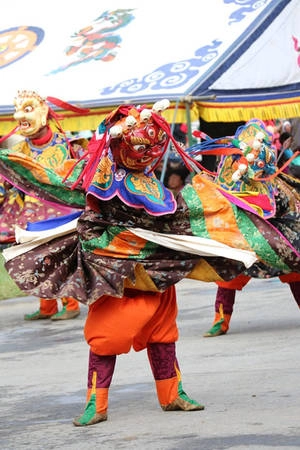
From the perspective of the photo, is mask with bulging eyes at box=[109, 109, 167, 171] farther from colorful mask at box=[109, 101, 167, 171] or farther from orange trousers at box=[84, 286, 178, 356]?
orange trousers at box=[84, 286, 178, 356]

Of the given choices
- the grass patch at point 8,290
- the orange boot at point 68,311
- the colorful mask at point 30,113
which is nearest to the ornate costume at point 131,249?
the colorful mask at point 30,113

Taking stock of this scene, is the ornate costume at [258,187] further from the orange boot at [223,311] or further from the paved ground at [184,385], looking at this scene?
the paved ground at [184,385]

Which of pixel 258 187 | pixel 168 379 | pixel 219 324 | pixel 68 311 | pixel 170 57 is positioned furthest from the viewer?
pixel 170 57

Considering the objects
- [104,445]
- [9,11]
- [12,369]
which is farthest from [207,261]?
[9,11]

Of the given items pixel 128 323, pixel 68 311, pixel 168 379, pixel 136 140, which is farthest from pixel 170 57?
pixel 128 323

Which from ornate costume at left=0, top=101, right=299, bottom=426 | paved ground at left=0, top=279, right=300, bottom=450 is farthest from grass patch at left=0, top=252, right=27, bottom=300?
ornate costume at left=0, top=101, right=299, bottom=426

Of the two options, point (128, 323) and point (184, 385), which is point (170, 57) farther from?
point (128, 323)

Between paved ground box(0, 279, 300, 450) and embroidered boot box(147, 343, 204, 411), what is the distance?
63 millimetres

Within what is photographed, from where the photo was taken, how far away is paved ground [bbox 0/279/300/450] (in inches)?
208

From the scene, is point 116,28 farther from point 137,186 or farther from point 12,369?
point 137,186

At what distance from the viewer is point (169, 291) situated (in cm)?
591

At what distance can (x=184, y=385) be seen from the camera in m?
6.64

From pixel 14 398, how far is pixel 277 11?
7521 millimetres

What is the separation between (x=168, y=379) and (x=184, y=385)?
2.62 ft
